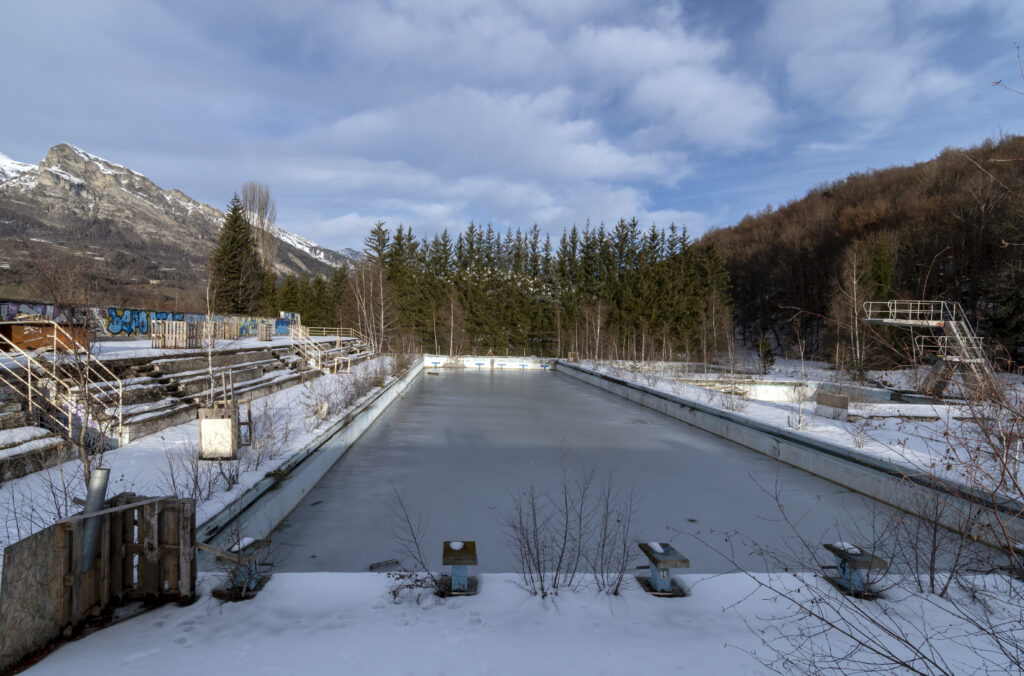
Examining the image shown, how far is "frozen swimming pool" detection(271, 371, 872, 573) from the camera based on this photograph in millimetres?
5359

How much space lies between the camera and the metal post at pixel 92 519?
114 inches

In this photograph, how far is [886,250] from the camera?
2709 cm

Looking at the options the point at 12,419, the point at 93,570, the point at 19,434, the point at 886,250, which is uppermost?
the point at 886,250

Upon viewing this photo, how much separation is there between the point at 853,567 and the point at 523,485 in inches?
171

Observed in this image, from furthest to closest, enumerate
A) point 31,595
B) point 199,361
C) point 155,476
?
point 199,361 < point 155,476 < point 31,595

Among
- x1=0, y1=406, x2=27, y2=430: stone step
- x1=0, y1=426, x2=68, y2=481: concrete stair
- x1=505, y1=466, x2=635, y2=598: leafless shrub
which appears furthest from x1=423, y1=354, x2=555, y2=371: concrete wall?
x1=0, y1=426, x2=68, y2=481: concrete stair

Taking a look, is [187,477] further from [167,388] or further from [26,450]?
[167,388]

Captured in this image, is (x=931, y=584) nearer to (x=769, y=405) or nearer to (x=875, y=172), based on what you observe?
(x=769, y=405)

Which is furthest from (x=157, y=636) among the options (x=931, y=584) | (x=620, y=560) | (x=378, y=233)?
(x=378, y=233)

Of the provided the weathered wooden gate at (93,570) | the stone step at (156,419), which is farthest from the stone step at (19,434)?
the weathered wooden gate at (93,570)

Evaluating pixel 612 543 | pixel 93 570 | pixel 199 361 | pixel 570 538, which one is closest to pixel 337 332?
pixel 199 361

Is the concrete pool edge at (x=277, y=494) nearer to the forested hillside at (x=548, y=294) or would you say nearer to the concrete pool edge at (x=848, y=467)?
the concrete pool edge at (x=848, y=467)

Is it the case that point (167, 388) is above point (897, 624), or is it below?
above

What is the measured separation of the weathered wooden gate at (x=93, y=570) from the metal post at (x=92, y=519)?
3 centimetres
